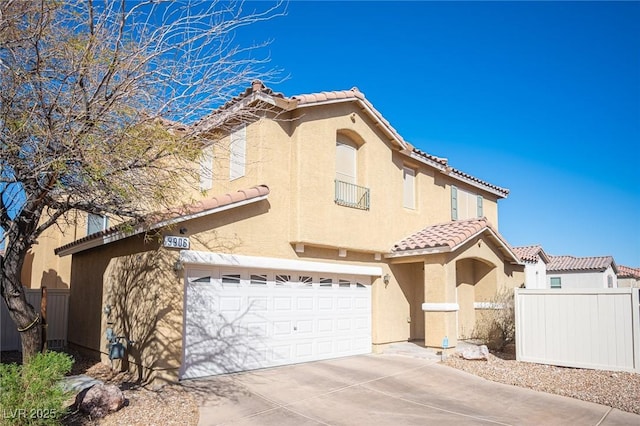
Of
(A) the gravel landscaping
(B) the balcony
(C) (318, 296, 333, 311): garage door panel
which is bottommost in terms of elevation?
(A) the gravel landscaping

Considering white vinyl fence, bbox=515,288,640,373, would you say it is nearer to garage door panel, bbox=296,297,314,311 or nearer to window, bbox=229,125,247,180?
garage door panel, bbox=296,297,314,311

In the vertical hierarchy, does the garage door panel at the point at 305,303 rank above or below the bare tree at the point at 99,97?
below

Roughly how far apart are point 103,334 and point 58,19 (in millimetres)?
8218

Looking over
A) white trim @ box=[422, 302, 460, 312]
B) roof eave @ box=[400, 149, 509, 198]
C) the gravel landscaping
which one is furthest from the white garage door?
roof eave @ box=[400, 149, 509, 198]

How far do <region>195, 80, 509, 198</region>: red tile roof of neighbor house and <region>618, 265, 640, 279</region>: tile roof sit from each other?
2941 centimetres

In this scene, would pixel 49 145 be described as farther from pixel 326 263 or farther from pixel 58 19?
pixel 326 263

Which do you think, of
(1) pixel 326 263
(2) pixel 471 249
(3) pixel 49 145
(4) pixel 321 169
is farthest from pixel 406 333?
(3) pixel 49 145

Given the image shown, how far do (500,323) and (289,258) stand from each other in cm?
735

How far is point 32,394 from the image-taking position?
256 inches

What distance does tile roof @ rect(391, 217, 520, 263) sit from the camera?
47.4 feet

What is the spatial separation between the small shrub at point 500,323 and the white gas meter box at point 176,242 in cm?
997

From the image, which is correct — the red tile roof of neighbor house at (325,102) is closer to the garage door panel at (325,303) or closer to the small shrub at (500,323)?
the garage door panel at (325,303)

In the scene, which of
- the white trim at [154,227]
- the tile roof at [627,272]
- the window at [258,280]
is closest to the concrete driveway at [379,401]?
the window at [258,280]

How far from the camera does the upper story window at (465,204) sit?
20.1 meters
